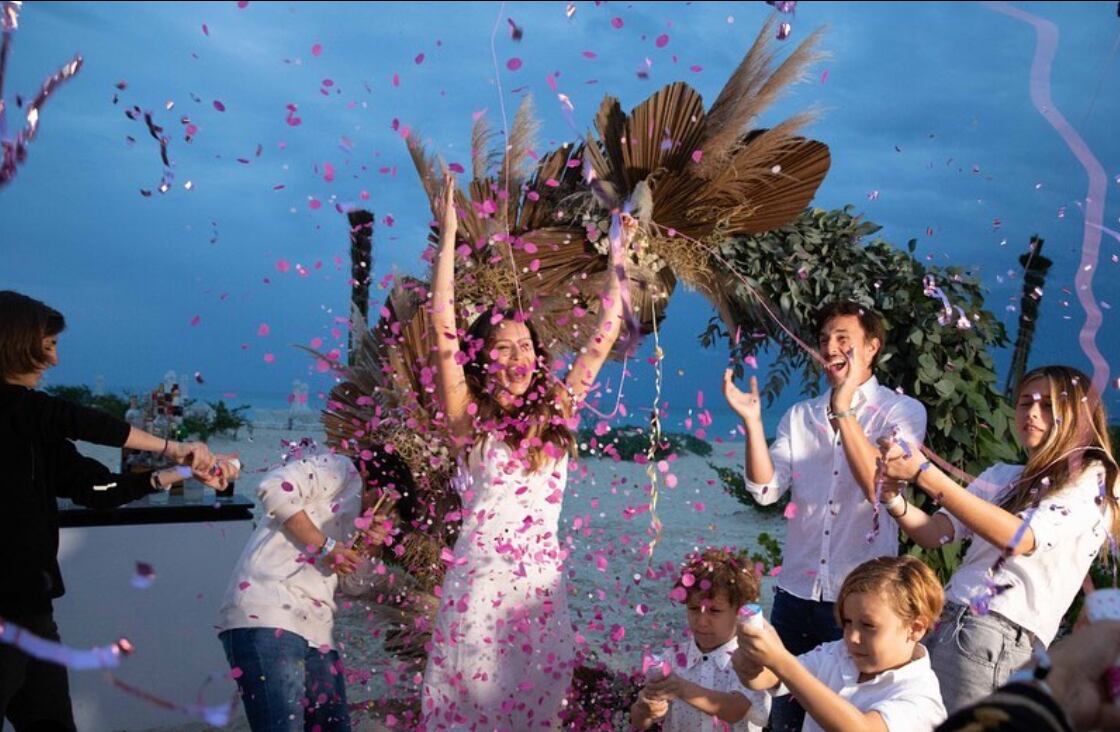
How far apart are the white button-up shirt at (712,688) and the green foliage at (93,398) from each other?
350 inches

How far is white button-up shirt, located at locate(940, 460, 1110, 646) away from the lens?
6.61 ft

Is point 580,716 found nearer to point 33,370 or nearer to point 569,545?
point 569,545

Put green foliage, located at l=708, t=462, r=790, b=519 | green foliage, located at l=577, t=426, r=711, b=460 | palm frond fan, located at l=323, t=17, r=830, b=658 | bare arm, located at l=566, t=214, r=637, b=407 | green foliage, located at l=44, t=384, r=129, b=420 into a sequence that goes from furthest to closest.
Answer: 1. green foliage, located at l=708, t=462, r=790, b=519
2. green foliage, located at l=44, t=384, r=129, b=420
3. green foliage, located at l=577, t=426, r=711, b=460
4. palm frond fan, located at l=323, t=17, r=830, b=658
5. bare arm, located at l=566, t=214, r=637, b=407

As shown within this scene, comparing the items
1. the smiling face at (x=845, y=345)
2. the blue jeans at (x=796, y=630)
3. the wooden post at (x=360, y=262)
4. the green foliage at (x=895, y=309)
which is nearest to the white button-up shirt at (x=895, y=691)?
the blue jeans at (x=796, y=630)

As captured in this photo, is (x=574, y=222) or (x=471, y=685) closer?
(x=471, y=685)

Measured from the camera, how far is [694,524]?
397 inches

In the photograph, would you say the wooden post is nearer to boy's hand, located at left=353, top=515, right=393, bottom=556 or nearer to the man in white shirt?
boy's hand, located at left=353, top=515, right=393, bottom=556

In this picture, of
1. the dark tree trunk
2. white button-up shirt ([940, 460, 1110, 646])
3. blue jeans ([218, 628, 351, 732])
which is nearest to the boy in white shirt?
white button-up shirt ([940, 460, 1110, 646])

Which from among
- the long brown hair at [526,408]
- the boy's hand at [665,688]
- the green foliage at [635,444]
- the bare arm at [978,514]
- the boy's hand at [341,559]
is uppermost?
the long brown hair at [526,408]

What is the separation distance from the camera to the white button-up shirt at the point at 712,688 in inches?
86.9

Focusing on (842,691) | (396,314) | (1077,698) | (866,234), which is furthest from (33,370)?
(866,234)

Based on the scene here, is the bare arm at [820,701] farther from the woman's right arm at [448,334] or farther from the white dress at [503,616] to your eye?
the woman's right arm at [448,334]

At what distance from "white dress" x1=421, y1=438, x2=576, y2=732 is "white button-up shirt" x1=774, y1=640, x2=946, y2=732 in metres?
0.65

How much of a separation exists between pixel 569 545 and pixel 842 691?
2.80 ft
